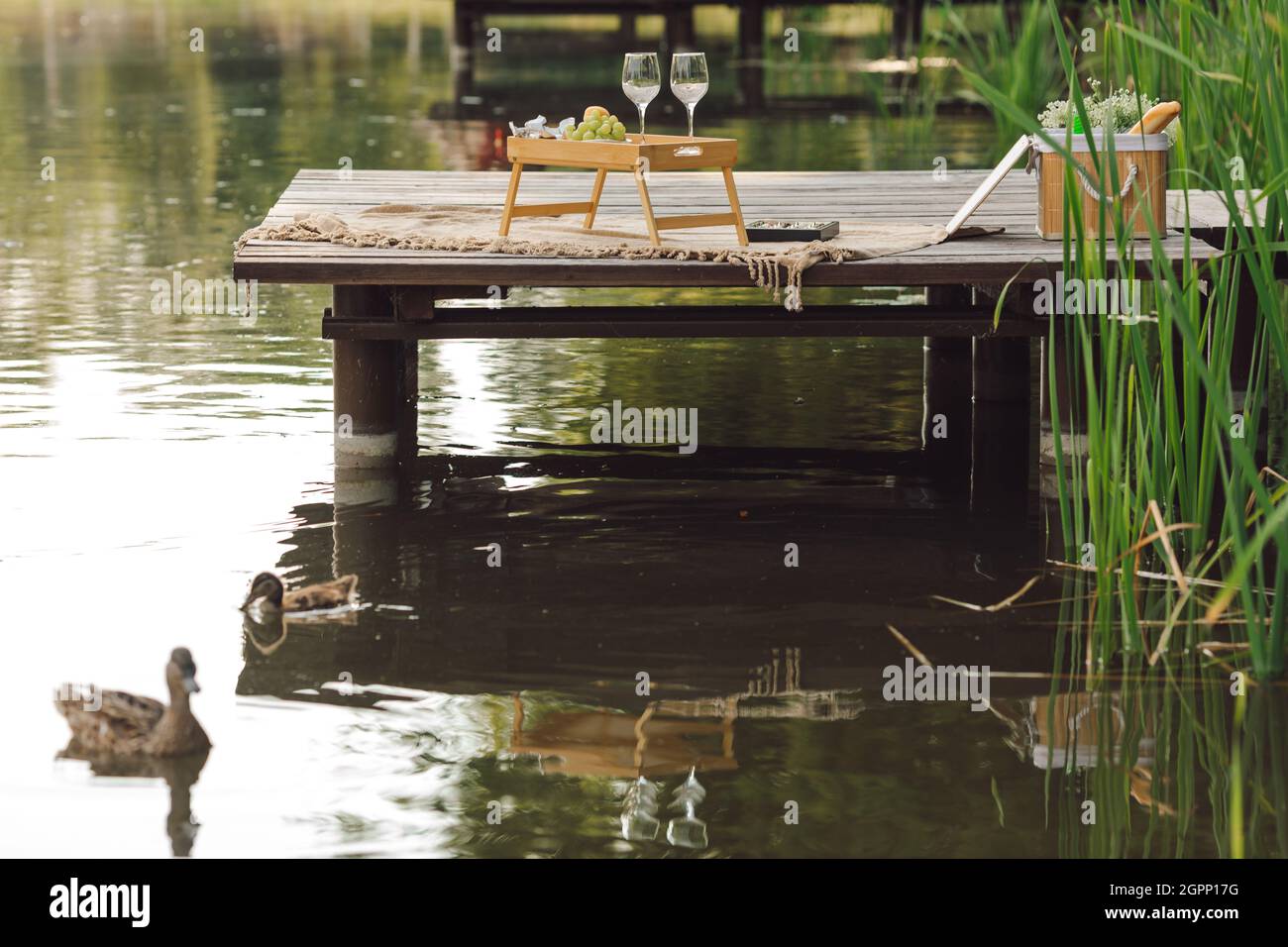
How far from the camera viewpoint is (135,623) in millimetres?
5125

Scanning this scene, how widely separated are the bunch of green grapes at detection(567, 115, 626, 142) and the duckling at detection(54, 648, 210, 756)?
243 centimetres

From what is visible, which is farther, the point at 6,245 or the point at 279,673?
the point at 6,245

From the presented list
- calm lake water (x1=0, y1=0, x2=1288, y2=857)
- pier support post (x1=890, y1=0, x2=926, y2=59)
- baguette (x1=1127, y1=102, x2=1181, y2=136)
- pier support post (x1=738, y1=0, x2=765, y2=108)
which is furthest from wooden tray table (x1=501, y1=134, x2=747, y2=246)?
pier support post (x1=890, y1=0, x2=926, y2=59)

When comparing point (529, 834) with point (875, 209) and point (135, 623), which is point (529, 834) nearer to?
point (135, 623)

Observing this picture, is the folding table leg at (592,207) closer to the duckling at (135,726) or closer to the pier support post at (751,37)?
the duckling at (135,726)

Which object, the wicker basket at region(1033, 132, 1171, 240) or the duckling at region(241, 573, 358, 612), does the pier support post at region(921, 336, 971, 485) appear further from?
the duckling at region(241, 573, 358, 612)

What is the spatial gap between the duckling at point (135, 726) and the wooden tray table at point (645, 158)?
87.1 inches

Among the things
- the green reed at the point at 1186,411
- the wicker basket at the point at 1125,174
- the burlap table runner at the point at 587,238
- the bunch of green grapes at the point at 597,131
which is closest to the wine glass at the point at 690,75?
the bunch of green grapes at the point at 597,131

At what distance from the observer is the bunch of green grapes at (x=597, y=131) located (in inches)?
243

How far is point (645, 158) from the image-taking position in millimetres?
5902

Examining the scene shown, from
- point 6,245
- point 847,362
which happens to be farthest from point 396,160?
point 847,362

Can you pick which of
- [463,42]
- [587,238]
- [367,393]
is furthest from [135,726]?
[463,42]
